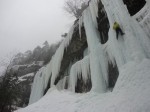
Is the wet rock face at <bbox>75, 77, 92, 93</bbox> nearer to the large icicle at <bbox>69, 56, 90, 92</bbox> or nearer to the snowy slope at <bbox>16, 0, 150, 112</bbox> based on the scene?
the large icicle at <bbox>69, 56, 90, 92</bbox>

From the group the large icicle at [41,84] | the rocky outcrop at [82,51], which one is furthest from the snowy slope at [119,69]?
the large icicle at [41,84]

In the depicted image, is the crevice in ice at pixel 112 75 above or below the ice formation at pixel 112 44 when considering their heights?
below

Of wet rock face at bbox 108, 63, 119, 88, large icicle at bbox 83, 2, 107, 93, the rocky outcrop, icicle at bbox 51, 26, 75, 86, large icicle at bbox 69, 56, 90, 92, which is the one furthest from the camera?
icicle at bbox 51, 26, 75, 86

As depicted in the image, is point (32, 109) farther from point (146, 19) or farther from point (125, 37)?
point (146, 19)

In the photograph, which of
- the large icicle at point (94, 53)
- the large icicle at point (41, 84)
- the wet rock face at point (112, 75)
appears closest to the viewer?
the large icicle at point (94, 53)

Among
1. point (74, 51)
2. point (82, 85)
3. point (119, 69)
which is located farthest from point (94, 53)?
point (74, 51)

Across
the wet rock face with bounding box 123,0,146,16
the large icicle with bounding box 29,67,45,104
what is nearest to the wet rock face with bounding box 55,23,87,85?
the large icicle with bounding box 29,67,45,104

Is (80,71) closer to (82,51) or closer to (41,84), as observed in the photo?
(82,51)

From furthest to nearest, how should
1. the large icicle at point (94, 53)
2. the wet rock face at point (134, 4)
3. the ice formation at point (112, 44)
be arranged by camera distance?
1. the wet rock face at point (134, 4)
2. the large icicle at point (94, 53)
3. the ice formation at point (112, 44)

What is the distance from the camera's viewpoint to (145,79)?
514 centimetres

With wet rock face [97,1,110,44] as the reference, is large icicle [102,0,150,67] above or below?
below

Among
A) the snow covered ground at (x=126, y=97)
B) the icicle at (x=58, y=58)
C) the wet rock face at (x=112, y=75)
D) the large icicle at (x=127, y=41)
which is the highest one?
the icicle at (x=58, y=58)

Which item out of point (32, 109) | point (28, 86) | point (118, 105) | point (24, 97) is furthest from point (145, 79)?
point (28, 86)

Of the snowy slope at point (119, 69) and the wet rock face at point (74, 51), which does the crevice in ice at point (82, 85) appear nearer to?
the snowy slope at point (119, 69)
